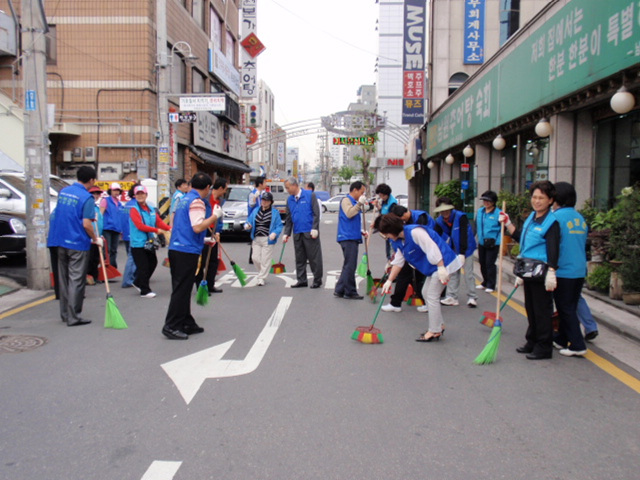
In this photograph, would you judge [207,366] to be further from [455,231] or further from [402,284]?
[455,231]

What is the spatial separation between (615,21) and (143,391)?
8.10 meters

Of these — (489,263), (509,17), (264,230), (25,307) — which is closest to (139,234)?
(25,307)

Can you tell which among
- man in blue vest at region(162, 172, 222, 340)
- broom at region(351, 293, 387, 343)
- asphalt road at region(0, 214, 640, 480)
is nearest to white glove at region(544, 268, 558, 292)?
asphalt road at region(0, 214, 640, 480)

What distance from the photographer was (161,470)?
3451 millimetres

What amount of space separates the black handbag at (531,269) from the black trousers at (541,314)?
4.2 inches

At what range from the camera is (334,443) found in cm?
384

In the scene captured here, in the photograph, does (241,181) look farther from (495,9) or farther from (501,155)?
(501,155)

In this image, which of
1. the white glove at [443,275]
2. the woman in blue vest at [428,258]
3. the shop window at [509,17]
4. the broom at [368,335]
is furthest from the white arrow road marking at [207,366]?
the shop window at [509,17]

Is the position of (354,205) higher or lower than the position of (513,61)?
lower

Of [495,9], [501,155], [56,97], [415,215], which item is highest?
[495,9]

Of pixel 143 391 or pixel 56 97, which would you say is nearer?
pixel 143 391

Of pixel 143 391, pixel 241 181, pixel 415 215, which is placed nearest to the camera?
pixel 143 391

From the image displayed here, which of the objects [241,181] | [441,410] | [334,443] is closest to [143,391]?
[334,443]

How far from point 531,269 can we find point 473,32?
20.7 m
